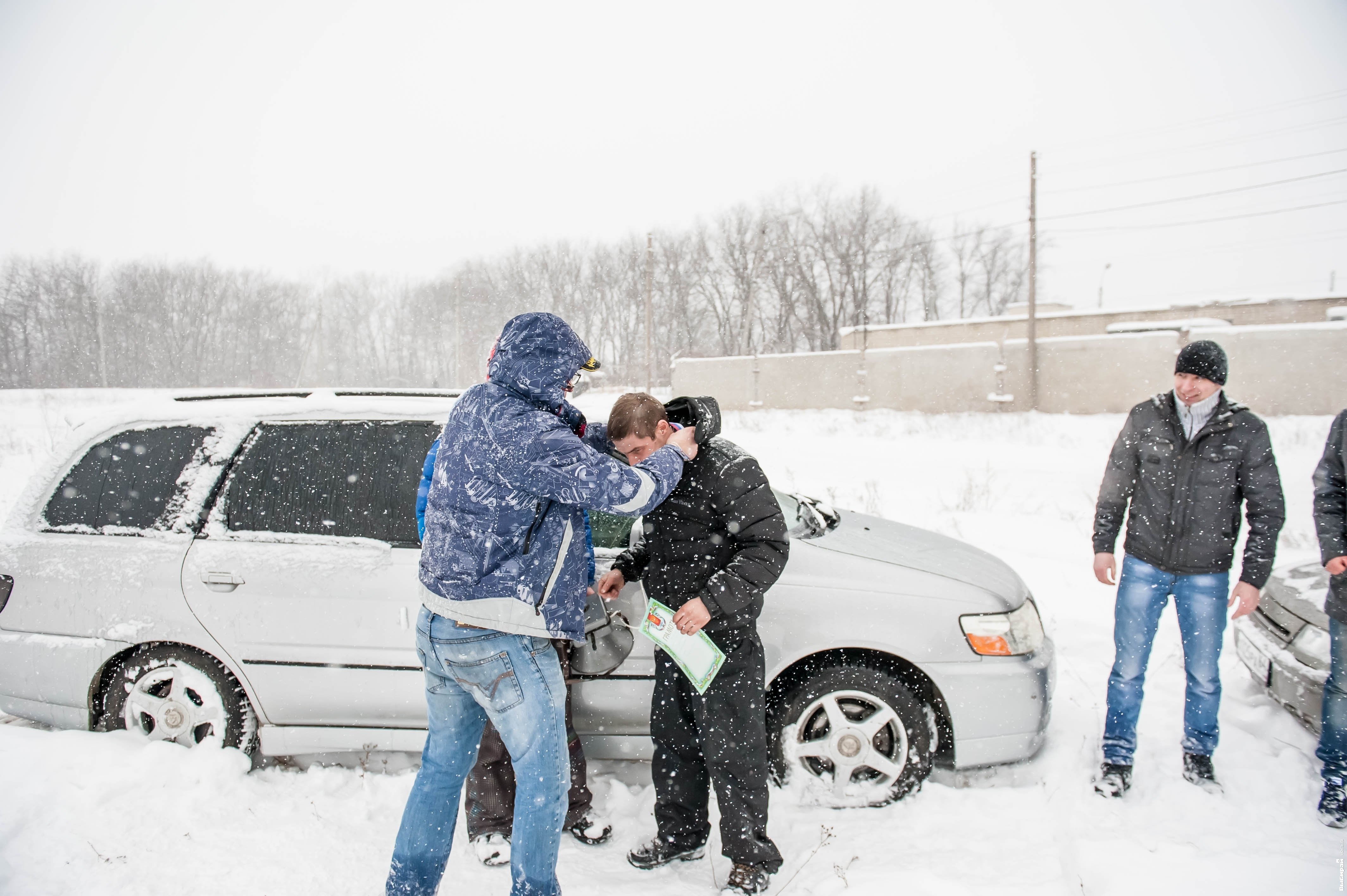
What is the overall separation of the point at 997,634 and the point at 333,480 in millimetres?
2833

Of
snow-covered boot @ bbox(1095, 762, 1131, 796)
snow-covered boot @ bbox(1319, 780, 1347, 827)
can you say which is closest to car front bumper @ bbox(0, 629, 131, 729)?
snow-covered boot @ bbox(1095, 762, 1131, 796)

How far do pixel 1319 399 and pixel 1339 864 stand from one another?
76.2 ft

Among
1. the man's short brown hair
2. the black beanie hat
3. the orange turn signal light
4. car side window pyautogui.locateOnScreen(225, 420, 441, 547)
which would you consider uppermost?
the black beanie hat

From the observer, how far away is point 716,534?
7.50 ft

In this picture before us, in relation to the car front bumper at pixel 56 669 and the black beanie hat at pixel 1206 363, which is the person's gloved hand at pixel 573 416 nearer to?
the car front bumper at pixel 56 669

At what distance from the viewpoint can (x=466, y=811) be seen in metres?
2.54

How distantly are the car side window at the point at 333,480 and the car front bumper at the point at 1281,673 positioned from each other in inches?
151

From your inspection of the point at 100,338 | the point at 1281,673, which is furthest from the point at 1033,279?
the point at 100,338

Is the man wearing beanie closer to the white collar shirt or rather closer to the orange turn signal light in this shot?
the white collar shirt

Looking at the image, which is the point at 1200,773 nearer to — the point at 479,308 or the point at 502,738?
the point at 502,738

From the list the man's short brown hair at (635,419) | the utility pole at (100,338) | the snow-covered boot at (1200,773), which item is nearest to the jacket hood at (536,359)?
the man's short brown hair at (635,419)

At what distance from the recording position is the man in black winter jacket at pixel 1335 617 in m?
2.63

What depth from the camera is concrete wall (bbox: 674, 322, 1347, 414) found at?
63.6ft

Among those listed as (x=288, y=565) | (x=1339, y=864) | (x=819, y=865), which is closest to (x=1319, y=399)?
(x=1339, y=864)
